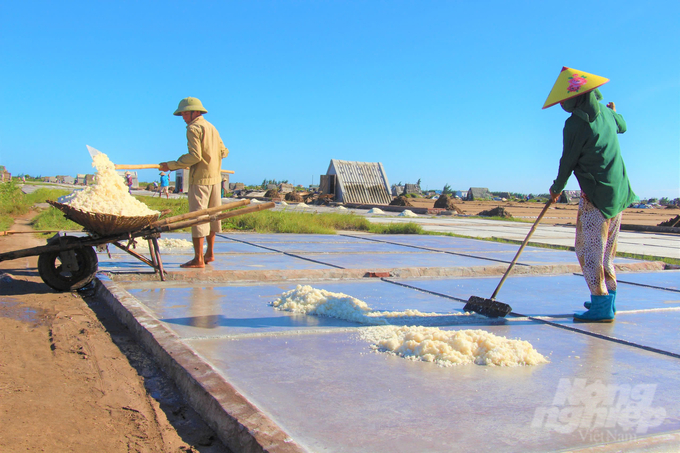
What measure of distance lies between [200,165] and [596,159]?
3.66 m

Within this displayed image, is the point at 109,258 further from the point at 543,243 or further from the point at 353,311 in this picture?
the point at 543,243

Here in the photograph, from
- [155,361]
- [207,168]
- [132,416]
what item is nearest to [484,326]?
[155,361]

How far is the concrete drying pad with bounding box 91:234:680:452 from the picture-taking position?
1.90m

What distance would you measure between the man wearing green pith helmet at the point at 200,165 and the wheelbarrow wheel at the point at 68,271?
107cm

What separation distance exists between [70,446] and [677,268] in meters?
7.13

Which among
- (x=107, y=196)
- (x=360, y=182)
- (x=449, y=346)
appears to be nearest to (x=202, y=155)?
(x=107, y=196)

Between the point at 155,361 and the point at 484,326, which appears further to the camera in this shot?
the point at 484,326

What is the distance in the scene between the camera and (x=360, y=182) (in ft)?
95.4

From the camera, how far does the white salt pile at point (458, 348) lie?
2.77 m

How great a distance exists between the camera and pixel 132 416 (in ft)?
7.18

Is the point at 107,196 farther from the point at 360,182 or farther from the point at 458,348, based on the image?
the point at 360,182

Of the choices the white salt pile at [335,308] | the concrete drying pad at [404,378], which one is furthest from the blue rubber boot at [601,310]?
the white salt pile at [335,308]

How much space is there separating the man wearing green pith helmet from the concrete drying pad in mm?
1033

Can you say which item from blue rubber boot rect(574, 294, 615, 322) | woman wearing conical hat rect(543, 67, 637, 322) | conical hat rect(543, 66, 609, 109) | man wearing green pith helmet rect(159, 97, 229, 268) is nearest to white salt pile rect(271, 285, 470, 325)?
blue rubber boot rect(574, 294, 615, 322)
